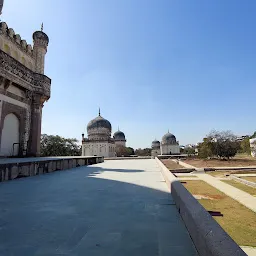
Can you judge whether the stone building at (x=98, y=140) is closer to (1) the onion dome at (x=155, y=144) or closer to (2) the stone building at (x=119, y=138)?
(2) the stone building at (x=119, y=138)

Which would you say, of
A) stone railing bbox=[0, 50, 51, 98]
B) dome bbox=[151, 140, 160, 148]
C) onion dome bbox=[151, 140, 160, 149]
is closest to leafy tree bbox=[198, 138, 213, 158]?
stone railing bbox=[0, 50, 51, 98]

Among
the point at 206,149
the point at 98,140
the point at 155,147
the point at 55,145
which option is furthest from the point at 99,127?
the point at 155,147

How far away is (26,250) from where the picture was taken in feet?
5.98

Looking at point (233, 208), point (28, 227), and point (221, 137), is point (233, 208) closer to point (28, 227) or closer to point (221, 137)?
point (28, 227)

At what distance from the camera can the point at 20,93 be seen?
→ 1357 cm

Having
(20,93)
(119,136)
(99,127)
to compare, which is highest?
(99,127)

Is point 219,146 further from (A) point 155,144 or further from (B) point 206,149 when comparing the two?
(A) point 155,144

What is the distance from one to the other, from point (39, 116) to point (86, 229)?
14.1 metres

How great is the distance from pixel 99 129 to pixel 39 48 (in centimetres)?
3114

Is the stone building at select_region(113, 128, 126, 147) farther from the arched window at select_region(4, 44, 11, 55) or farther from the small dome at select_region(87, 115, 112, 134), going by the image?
the arched window at select_region(4, 44, 11, 55)

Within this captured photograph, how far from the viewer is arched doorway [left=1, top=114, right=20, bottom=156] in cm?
1237

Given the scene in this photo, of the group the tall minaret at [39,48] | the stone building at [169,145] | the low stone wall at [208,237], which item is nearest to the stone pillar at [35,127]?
the tall minaret at [39,48]

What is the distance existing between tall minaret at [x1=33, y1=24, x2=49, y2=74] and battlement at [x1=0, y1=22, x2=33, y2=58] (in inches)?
17.0

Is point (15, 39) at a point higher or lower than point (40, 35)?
Answer: lower
